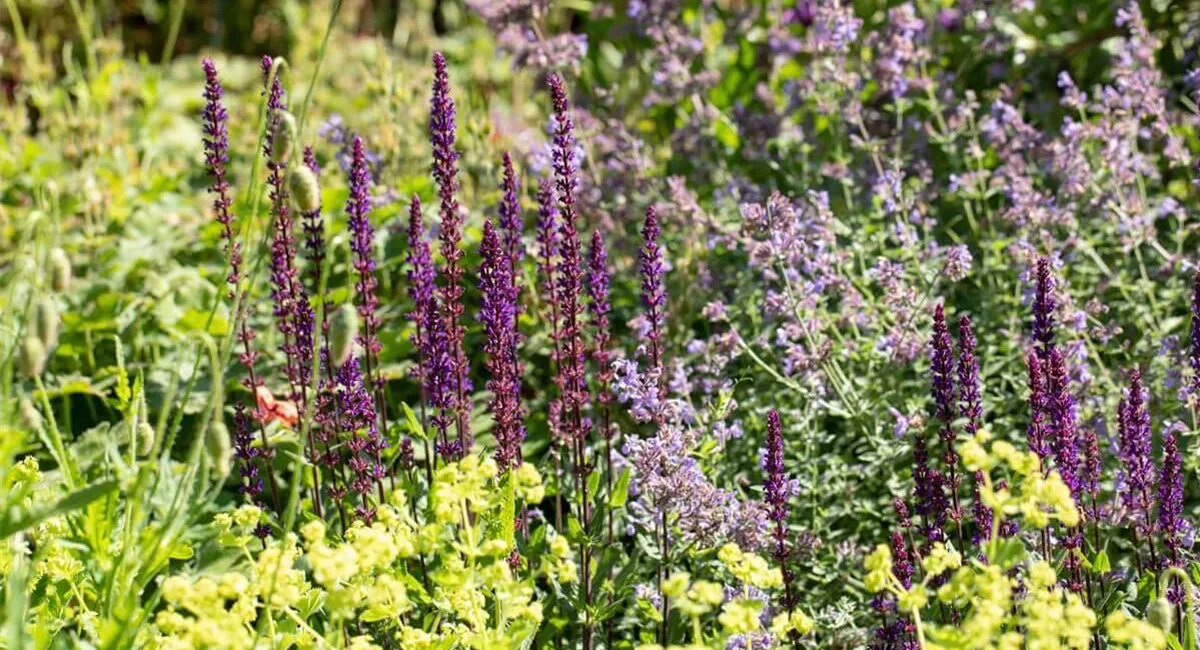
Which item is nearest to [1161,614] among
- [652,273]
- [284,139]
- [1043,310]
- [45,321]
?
[1043,310]

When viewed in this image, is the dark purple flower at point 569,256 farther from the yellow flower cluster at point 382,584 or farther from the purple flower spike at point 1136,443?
the purple flower spike at point 1136,443

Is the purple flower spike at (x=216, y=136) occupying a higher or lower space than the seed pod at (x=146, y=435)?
higher

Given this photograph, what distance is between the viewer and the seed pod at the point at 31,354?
2021mm

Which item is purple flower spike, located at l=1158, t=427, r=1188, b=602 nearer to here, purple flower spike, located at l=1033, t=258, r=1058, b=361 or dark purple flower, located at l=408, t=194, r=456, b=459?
purple flower spike, located at l=1033, t=258, r=1058, b=361

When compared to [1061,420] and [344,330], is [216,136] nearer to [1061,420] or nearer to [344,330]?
[344,330]

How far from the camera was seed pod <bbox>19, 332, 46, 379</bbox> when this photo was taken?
202 cm

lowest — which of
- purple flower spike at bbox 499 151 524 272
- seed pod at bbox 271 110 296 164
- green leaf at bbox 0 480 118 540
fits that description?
green leaf at bbox 0 480 118 540

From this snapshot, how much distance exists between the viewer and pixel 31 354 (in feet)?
6.63

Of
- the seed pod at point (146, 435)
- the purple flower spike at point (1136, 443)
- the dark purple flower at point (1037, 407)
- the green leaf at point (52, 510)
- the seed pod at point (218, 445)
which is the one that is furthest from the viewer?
the purple flower spike at point (1136, 443)

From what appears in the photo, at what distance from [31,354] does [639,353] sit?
140cm

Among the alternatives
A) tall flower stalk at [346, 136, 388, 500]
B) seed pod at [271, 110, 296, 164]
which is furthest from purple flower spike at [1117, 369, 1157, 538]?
seed pod at [271, 110, 296, 164]

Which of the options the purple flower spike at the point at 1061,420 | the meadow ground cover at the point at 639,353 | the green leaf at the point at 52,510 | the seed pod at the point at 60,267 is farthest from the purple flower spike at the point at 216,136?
the purple flower spike at the point at 1061,420

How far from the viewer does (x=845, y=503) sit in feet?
11.0

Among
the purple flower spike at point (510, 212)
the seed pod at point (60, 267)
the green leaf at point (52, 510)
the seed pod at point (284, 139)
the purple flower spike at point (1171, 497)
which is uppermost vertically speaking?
the seed pod at point (284, 139)
